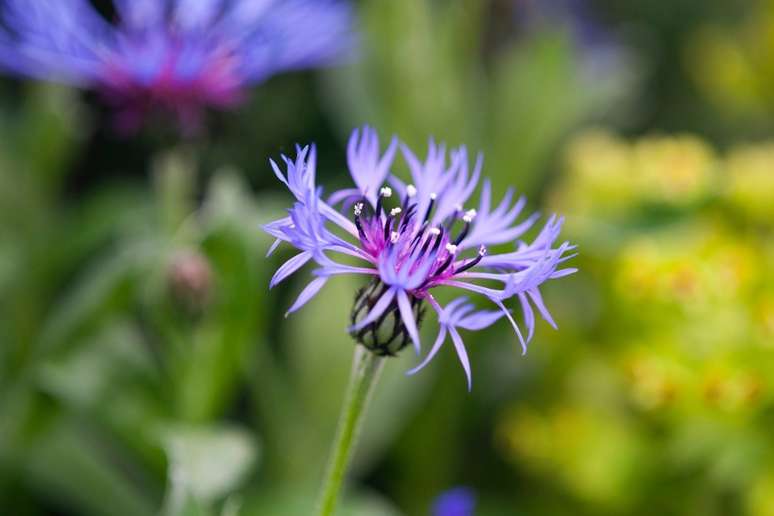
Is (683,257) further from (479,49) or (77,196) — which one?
(77,196)

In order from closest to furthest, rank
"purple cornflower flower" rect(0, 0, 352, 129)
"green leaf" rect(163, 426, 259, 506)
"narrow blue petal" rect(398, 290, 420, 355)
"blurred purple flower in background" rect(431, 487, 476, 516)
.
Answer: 1. "narrow blue petal" rect(398, 290, 420, 355)
2. "blurred purple flower in background" rect(431, 487, 476, 516)
3. "green leaf" rect(163, 426, 259, 506)
4. "purple cornflower flower" rect(0, 0, 352, 129)

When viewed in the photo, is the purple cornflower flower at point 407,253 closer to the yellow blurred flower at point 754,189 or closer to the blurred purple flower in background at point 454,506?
the blurred purple flower in background at point 454,506

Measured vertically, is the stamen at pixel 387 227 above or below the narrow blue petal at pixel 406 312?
above

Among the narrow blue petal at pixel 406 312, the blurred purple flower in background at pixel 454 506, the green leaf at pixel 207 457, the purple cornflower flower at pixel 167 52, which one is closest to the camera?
the narrow blue petal at pixel 406 312

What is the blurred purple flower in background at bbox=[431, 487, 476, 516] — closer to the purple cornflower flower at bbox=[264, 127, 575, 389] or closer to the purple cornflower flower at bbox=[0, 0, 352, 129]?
the purple cornflower flower at bbox=[264, 127, 575, 389]

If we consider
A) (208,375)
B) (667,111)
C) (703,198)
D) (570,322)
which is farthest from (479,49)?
(208,375)

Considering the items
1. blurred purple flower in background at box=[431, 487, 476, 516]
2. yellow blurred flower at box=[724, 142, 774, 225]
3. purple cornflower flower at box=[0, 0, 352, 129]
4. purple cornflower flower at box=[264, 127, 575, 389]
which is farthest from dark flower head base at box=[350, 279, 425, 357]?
yellow blurred flower at box=[724, 142, 774, 225]

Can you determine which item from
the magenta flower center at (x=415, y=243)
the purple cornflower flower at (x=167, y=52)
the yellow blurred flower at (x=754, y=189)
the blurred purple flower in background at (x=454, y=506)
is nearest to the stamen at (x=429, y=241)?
the magenta flower center at (x=415, y=243)
